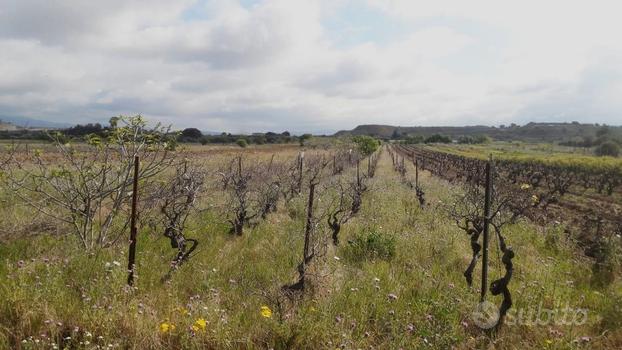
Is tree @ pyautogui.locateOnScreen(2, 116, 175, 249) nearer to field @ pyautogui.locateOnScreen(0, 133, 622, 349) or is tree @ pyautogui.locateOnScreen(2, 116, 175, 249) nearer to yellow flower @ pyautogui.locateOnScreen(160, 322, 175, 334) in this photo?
field @ pyautogui.locateOnScreen(0, 133, 622, 349)

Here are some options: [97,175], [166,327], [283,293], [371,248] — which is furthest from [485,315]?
[97,175]

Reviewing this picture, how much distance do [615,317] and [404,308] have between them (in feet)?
7.78

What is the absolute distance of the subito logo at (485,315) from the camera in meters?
4.30

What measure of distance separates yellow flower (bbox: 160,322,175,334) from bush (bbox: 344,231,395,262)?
3627mm

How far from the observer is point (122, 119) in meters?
5.93

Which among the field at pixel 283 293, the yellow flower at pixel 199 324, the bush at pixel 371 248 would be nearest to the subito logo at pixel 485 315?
the field at pixel 283 293

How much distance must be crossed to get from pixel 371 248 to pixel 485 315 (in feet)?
8.54

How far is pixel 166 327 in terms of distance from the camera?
11.1 ft

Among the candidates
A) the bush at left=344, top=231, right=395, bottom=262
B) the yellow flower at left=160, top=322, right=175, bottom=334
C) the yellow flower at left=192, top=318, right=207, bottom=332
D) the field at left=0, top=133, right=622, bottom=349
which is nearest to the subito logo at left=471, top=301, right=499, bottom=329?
the field at left=0, top=133, right=622, bottom=349

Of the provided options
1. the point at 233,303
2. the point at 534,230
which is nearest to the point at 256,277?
the point at 233,303

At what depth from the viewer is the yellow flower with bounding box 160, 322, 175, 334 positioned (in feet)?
11.1

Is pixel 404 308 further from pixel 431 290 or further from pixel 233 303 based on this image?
pixel 233 303

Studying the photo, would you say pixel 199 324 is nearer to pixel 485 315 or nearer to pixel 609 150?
pixel 485 315

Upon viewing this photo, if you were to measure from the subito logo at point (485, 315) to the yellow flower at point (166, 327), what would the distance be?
3104 mm
